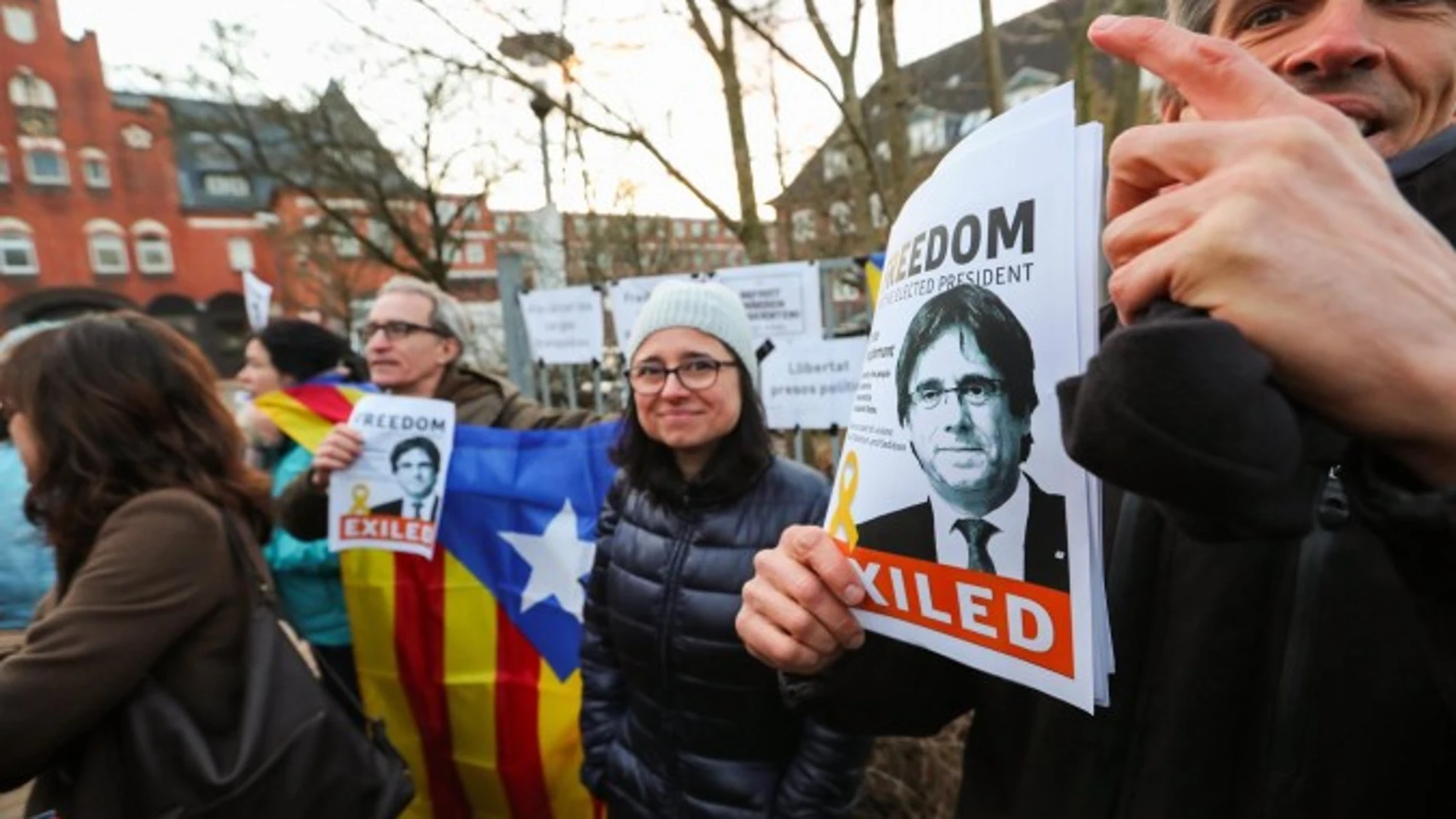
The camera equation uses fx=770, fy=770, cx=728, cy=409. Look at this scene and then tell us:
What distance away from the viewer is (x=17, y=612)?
2.63 m

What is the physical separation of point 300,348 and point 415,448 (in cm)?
128

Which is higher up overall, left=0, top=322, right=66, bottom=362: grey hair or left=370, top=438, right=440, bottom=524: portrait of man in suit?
left=0, top=322, right=66, bottom=362: grey hair

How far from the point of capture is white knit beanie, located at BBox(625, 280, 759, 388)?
7.08ft

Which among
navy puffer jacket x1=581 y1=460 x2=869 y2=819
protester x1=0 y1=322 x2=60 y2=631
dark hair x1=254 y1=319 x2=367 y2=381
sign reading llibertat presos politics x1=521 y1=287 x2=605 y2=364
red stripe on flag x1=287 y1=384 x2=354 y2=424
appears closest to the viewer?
navy puffer jacket x1=581 y1=460 x2=869 y2=819

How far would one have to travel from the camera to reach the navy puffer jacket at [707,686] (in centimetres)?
189

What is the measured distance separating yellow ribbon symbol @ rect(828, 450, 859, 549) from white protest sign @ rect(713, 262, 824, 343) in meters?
2.96

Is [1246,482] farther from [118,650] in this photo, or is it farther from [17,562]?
[17,562]

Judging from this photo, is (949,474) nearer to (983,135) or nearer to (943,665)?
(983,135)

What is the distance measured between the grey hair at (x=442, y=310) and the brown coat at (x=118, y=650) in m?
1.43

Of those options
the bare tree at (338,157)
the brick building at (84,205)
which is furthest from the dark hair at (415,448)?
the brick building at (84,205)

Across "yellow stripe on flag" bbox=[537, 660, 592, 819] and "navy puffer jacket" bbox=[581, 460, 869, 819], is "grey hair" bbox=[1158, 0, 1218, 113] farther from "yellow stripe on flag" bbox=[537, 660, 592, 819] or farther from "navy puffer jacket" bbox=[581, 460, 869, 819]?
"yellow stripe on flag" bbox=[537, 660, 592, 819]

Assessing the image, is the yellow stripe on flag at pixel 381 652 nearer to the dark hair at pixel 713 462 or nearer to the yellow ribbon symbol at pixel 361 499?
the yellow ribbon symbol at pixel 361 499

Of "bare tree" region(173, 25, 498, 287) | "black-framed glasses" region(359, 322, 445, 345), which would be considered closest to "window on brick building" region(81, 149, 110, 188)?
"bare tree" region(173, 25, 498, 287)

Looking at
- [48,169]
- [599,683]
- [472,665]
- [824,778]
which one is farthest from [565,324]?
[48,169]
